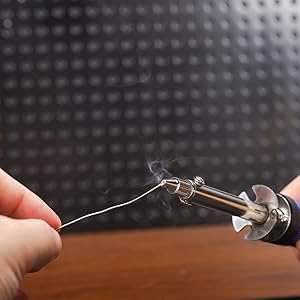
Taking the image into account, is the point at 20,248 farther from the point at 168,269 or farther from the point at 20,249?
the point at 168,269

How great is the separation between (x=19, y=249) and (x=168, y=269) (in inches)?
9.3

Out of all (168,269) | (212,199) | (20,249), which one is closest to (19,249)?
(20,249)

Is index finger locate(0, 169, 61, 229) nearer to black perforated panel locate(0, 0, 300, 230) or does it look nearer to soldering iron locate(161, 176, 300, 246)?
soldering iron locate(161, 176, 300, 246)

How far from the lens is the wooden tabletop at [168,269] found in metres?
0.47

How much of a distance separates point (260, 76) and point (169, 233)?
0.19 m

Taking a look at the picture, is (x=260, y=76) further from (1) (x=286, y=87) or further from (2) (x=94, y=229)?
(2) (x=94, y=229)

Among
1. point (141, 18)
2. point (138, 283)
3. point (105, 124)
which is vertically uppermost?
point (141, 18)

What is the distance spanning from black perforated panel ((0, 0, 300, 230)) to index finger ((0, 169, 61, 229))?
20 centimetres

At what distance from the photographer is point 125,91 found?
1.93 feet

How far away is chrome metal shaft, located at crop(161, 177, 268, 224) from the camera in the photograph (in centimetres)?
32

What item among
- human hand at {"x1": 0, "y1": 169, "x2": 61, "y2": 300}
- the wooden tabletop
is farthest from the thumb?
the wooden tabletop

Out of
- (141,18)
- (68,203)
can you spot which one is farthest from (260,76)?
(68,203)

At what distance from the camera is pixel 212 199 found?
33 centimetres

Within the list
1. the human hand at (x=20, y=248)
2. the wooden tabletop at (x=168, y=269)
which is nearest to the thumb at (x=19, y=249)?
the human hand at (x=20, y=248)
